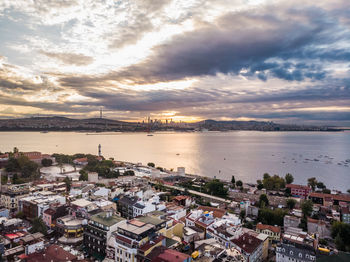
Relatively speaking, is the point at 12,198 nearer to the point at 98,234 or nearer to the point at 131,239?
the point at 98,234

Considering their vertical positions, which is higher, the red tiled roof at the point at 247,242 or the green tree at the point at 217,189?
the red tiled roof at the point at 247,242

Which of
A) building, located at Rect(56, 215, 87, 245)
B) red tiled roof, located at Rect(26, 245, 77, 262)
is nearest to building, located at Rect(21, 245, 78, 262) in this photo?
red tiled roof, located at Rect(26, 245, 77, 262)

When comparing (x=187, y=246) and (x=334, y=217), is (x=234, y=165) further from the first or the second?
(x=187, y=246)

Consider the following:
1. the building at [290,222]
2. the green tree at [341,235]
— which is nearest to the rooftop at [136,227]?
the building at [290,222]

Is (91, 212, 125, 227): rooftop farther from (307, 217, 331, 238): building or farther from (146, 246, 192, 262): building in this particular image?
(307, 217, 331, 238): building

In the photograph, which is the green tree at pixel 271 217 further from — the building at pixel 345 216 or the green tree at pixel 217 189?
the green tree at pixel 217 189

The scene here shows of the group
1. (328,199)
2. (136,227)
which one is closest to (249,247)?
(136,227)
